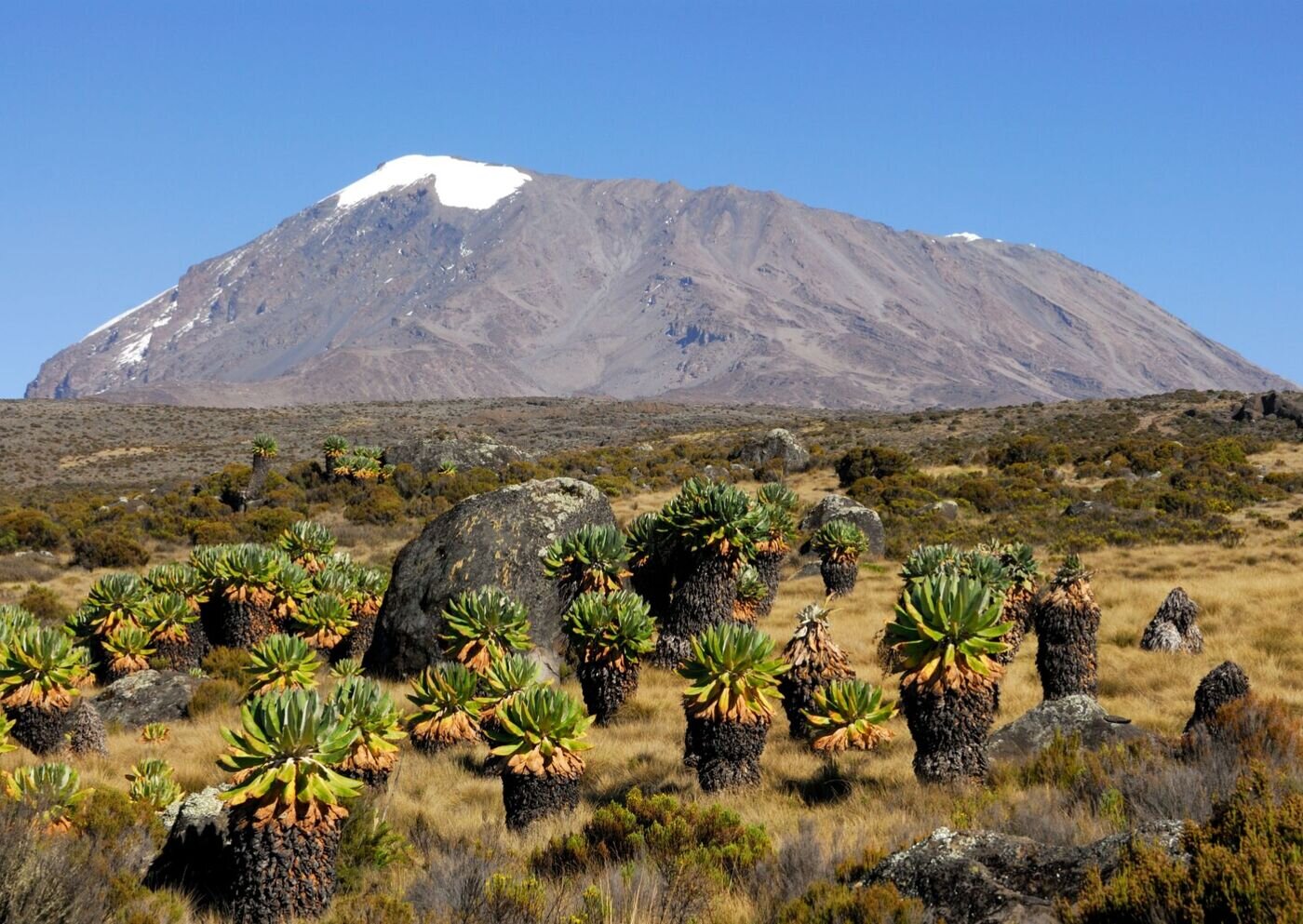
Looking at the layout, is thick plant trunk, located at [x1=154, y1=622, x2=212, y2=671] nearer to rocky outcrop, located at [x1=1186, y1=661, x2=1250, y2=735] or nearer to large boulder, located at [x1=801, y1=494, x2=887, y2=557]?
rocky outcrop, located at [x1=1186, y1=661, x2=1250, y2=735]

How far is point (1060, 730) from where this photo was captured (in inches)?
362

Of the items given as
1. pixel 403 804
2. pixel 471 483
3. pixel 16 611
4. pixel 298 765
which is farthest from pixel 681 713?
pixel 471 483

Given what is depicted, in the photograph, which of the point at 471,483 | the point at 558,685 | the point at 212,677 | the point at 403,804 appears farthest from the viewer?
the point at 471,483

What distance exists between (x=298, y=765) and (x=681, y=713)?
691cm

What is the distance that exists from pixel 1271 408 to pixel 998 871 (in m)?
52.9

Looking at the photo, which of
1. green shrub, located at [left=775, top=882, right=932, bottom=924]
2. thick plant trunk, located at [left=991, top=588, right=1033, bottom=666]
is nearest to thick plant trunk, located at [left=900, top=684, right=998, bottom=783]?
green shrub, located at [left=775, top=882, right=932, bottom=924]

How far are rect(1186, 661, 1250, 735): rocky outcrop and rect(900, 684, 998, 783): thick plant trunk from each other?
205cm

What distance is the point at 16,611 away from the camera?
13039 mm

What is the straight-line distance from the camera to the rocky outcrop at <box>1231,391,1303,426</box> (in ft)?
154

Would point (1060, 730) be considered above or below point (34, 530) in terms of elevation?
below

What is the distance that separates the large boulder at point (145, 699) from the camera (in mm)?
13789

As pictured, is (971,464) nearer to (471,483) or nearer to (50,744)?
(471,483)

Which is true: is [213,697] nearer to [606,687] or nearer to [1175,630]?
[606,687]

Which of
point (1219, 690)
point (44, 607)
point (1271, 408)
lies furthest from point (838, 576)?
point (1271, 408)
